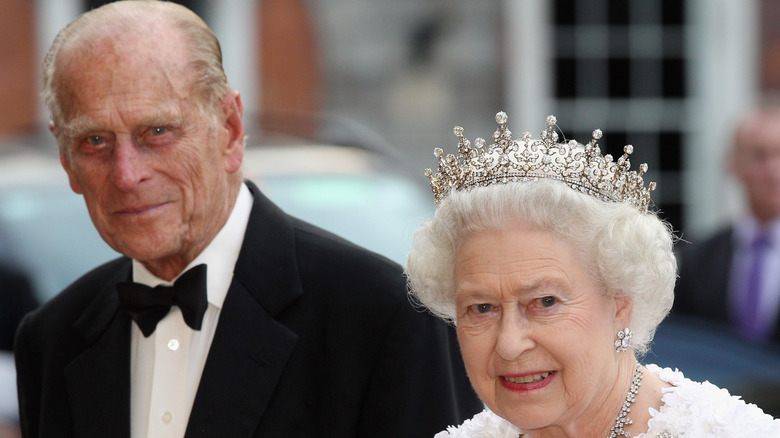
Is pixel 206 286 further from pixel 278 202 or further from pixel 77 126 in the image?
pixel 278 202

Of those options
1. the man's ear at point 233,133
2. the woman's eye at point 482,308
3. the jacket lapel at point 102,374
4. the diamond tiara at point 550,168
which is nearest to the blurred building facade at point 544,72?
the jacket lapel at point 102,374

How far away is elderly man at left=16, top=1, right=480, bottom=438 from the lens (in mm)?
2703

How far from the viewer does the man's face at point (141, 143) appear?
8.87 feet

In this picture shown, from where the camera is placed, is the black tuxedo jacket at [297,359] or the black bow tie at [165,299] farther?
the black bow tie at [165,299]

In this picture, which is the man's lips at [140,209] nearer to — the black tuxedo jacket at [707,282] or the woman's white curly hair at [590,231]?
the woman's white curly hair at [590,231]

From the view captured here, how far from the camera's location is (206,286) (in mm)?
2818

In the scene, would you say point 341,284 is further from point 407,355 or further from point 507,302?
point 507,302

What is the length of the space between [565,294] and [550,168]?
253 mm

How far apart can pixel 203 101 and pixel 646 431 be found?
1.15 meters

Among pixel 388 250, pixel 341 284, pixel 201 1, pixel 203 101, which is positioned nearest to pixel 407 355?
pixel 341 284

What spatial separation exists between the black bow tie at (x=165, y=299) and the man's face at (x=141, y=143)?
86 mm

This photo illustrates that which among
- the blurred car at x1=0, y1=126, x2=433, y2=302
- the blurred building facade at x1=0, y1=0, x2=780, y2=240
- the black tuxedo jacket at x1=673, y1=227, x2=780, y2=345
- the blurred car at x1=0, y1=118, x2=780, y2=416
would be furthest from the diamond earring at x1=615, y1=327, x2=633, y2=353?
the blurred building facade at x1=0, y1=0, x2=780, y2=240

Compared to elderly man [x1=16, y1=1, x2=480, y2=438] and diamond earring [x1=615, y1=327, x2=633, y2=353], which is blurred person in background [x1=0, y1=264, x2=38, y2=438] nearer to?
elderly man [x1=16, y1=1, x2=480, y2=438]

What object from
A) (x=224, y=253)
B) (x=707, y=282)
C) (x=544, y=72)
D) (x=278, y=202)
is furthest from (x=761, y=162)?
(x=224, y=253)
